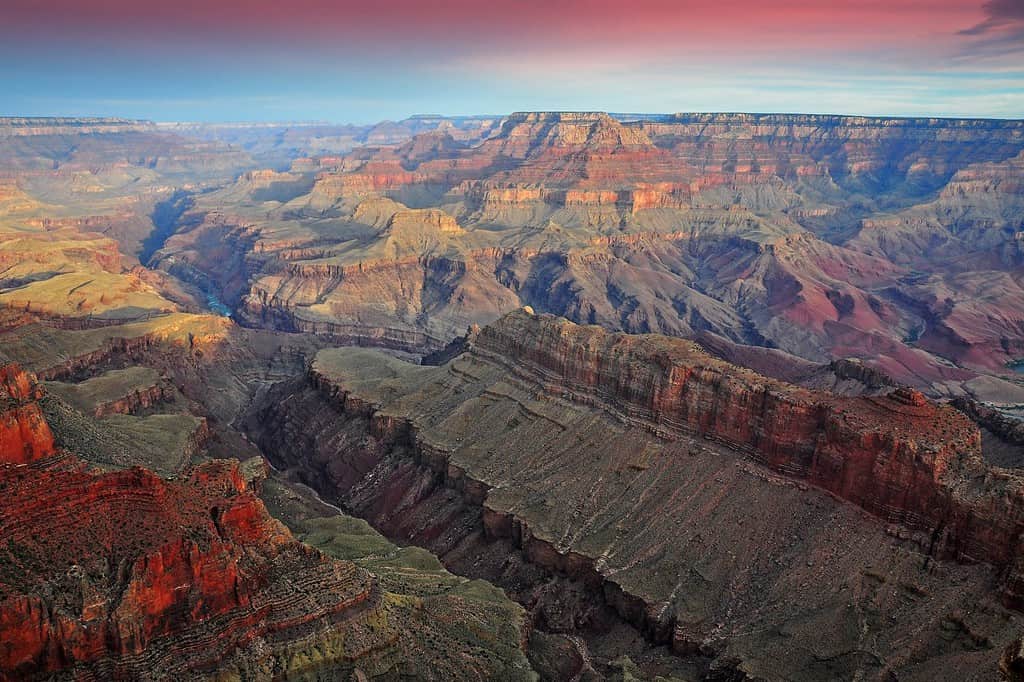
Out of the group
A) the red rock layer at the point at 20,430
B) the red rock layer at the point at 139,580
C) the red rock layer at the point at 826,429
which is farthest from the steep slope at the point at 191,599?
the red rock layer at the point at 826,429

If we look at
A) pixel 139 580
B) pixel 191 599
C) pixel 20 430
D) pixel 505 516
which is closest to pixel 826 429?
pixel 505 516

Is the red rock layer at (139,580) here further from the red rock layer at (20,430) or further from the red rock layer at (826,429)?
the red rock layer at (826,429)

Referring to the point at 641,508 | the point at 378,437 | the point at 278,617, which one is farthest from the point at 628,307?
the point at 278,617

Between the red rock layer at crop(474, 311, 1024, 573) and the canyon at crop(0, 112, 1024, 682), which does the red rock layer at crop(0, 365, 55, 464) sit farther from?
the red rock layer at crop(474, 311, 1024, 573)

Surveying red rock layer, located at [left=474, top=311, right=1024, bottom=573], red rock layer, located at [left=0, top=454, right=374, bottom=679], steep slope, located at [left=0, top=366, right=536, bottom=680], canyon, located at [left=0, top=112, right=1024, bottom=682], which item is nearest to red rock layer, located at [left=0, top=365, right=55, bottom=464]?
canyon, located at [left=0, top=112, right=1024, bottom=682]

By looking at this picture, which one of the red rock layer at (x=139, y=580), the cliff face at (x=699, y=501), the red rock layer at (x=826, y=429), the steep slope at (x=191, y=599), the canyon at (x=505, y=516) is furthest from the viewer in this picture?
the red rock layer at (x=826, y=429)

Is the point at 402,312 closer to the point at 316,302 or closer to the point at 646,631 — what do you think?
the point at 316,302

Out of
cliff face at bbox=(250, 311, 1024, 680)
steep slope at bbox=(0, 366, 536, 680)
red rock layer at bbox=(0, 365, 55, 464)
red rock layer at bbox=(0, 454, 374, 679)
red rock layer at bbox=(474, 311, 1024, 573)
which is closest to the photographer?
red rock layer at bbox=(0, 454, 374, 679)

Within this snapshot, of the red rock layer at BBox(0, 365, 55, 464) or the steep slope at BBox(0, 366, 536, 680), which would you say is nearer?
the steep slope at BBox(0, 366, 536, 680)
